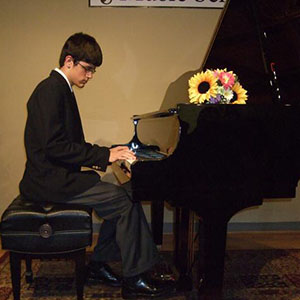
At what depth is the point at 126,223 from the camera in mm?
1747

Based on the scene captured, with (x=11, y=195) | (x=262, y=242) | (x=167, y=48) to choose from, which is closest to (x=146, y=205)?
(x=262, y=242)

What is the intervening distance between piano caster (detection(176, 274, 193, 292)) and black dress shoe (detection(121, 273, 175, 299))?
0.11 metres

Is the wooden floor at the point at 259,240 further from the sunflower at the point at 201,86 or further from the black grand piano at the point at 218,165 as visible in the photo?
the sunflower at the point at 201,86

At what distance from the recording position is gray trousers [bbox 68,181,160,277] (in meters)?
1.75

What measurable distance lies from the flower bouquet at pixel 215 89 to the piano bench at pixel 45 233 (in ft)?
2.72

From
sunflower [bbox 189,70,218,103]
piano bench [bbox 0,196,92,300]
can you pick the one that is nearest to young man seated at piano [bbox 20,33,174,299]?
piano bench [bbox 0,196,92,300]

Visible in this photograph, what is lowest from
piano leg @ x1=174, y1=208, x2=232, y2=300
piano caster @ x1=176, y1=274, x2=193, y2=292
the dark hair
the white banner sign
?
piano caster @ x1=176, y1=274, x2=193, y2=292

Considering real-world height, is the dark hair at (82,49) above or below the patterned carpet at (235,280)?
above

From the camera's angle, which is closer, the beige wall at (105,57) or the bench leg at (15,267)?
the bench leg at (15,267)

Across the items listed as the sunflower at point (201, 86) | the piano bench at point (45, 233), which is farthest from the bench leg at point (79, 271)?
the sunflower at point (201, 86)

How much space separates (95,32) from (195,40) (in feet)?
2.97

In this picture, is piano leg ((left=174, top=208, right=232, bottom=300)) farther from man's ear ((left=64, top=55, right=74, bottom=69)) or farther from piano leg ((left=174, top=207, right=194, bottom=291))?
man's ear ((left=64, top=55, right=74, bottom=69))

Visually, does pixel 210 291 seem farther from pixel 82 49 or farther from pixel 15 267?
pixel 82 49

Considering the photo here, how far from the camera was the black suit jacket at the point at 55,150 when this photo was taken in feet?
5.47
